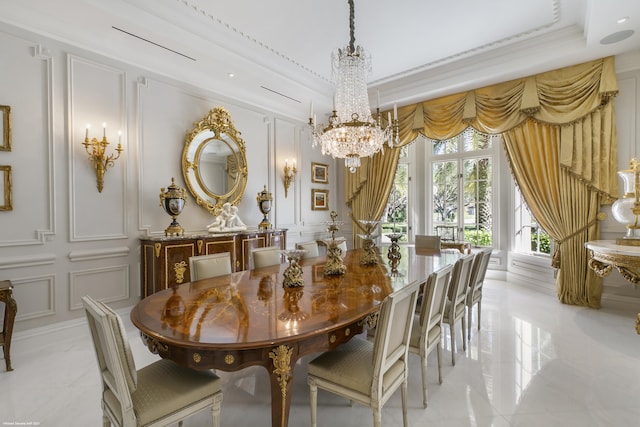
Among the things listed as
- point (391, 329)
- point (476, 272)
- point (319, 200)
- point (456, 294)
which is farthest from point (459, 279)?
point (319, 200)

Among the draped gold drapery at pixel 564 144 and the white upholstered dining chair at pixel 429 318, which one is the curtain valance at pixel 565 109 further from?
the white upholstered dining chair at pixel 429 318

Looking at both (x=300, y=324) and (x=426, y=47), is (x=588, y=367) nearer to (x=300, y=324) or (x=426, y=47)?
(x=300, y=324)

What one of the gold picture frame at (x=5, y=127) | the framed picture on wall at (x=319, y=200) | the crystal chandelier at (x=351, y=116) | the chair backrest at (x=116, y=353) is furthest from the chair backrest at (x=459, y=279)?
the gold picture frame at (x=5, y=127)

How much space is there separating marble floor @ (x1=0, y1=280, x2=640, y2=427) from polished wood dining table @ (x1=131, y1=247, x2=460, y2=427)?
2.32 feet

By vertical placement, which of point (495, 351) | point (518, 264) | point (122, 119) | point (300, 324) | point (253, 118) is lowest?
point (495, 351)

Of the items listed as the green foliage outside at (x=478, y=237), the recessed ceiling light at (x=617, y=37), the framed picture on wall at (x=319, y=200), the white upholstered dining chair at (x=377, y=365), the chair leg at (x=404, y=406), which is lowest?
the chair leg at (x=404, y=406)

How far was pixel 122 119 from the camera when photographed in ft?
11.3

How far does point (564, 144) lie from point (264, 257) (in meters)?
4.12

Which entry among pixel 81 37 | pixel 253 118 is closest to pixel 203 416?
pixel 81 37

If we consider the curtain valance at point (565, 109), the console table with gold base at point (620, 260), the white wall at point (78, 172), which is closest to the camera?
the console table with gold base at point (620, 260)

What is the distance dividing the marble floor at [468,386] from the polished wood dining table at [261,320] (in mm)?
707

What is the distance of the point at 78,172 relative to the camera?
10.4ft

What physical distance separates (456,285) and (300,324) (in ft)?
5.06

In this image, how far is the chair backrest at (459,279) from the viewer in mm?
2471
